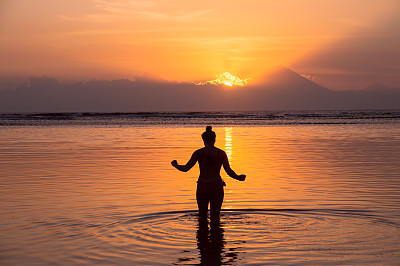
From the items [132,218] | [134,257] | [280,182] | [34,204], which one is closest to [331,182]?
[280,182]

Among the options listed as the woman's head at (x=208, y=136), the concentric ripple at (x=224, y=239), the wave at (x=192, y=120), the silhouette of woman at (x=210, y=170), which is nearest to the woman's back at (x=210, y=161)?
the silhouette of woman at (x=210, y=170)

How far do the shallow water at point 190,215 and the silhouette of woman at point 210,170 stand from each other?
0.47m

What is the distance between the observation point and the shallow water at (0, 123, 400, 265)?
25.8ft

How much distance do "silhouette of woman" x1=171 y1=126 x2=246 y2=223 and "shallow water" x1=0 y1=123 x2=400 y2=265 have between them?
1.56ft

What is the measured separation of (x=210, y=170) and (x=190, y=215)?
1.52 meters

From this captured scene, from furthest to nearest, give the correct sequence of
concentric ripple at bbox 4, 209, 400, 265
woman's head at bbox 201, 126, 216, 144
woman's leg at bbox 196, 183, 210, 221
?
woman's leg at bbox 196, 183, 210, 221, woman's head at bbox 201, 126, 216, 144, concentric ripple at bbox 4, 209, 400, 265

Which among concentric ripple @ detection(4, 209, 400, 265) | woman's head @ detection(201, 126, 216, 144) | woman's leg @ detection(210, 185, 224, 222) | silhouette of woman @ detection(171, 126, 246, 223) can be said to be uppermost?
woman's head @ detection(201, 126, 216, 144)

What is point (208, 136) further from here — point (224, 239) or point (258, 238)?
point (258, 238)

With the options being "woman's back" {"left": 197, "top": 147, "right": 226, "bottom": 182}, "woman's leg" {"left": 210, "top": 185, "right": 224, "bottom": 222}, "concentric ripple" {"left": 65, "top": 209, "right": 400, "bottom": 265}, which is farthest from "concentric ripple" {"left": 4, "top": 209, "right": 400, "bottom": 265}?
"woman's back" {"left": 197, "top": 147, "right": 226, "bottom": 182}

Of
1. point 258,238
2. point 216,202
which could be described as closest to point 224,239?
point 258,238

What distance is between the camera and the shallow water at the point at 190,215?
25.8ft

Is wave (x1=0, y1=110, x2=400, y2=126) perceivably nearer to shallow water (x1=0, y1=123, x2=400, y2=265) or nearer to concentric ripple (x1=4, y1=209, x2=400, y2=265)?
shallow water (x1=0, y1=123, x2=400, y2=265)

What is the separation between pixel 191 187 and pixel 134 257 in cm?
687

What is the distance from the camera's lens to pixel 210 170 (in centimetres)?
979
